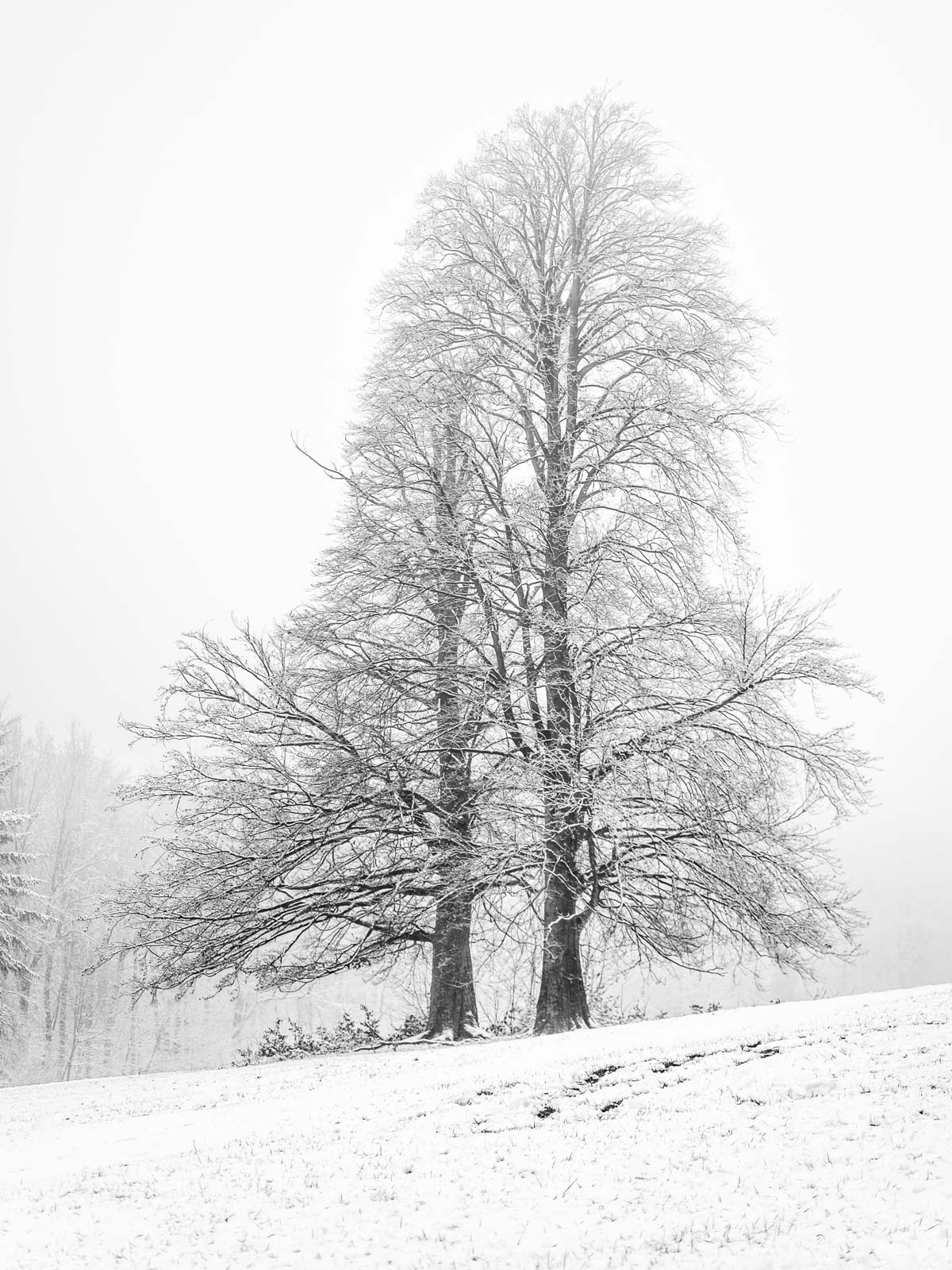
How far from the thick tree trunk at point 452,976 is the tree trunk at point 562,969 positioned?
1.60 metres

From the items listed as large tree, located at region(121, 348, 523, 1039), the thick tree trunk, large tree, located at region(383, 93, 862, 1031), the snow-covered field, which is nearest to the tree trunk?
large tree, located at region(383, 93, 862, 1031)

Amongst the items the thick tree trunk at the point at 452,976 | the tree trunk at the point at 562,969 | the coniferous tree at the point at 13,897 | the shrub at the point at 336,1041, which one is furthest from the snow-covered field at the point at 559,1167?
the coniferous tree at the point at 13,897

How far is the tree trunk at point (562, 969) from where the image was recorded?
11.6 metres

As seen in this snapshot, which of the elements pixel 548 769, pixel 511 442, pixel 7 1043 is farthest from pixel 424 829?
pixel 7 1043

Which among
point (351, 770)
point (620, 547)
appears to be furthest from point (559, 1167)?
point (620, 547)

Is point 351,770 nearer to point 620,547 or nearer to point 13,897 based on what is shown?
point 620,547

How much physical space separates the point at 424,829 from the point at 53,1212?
6.74 m

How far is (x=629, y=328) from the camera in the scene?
46.0ft

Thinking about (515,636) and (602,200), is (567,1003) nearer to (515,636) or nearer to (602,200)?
(515,636)

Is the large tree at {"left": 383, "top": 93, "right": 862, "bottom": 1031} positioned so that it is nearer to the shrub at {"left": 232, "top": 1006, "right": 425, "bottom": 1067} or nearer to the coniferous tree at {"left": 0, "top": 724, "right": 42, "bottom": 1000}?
the shrub at {"left": 232, "top": 1006, "right": 425, "bottom": 1067}

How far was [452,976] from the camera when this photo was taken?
1305cm

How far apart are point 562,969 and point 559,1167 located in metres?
6.52

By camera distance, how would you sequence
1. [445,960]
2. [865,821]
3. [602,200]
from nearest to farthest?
1. [445,960]
2. [602,200]
3. [865,821]

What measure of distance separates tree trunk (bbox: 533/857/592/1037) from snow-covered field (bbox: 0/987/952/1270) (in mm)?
2753
